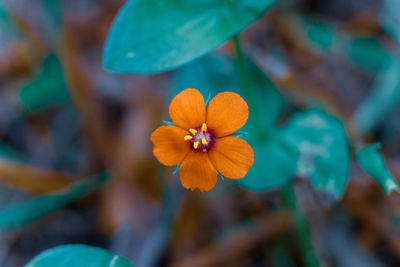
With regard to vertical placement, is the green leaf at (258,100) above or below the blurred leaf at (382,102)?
above

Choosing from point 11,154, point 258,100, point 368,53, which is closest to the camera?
point 258,100

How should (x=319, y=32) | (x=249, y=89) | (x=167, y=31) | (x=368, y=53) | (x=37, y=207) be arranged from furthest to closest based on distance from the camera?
1. (x=319, y=32)
2. (x=368, y=53)
3. (x=37, y=207)
4. (x=249, y=89)
5. (x=167, y=31)

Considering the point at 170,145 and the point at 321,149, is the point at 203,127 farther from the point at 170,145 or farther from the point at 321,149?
the point at 321,149

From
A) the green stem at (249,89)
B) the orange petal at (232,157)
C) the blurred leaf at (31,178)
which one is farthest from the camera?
the blurred leaf at (31,178)

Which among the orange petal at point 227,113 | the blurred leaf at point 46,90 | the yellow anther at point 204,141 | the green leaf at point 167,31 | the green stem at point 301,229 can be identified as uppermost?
the green leaf at point 167,31

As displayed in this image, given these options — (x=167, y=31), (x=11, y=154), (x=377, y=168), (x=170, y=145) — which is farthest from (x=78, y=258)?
(x=11, y=154)

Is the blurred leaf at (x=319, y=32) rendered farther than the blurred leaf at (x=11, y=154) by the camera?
Yes

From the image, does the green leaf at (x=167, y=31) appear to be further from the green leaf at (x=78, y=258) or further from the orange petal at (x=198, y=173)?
the green leaf at (x=78, y=258)

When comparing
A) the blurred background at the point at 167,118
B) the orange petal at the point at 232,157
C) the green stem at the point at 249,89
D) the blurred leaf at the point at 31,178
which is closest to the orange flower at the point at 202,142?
the orange petal at the point at 232,157
